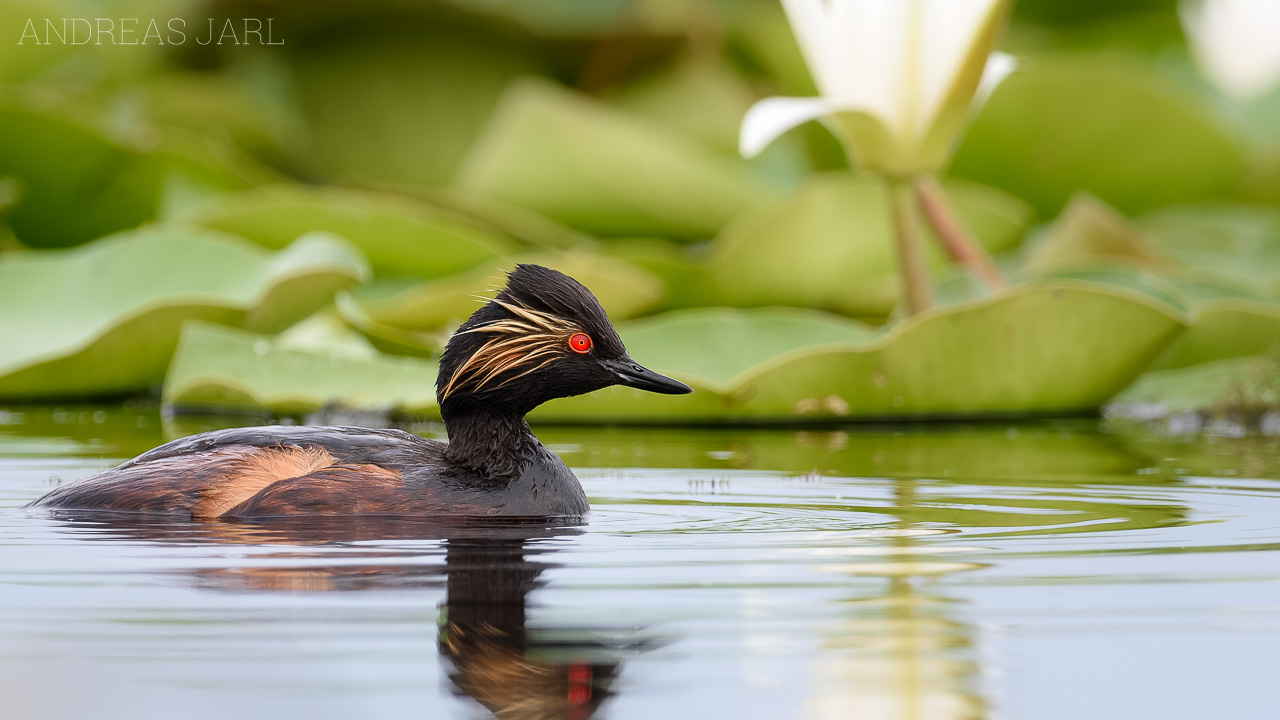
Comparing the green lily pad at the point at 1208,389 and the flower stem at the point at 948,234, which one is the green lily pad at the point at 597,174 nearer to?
the flower stem at the point at 948,234

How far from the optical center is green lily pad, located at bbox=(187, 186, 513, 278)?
667 cm

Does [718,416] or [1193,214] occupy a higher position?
[1193,214]

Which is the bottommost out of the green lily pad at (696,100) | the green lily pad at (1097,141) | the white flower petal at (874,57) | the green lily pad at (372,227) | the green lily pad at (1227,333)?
the green lily pad at (1227,333)

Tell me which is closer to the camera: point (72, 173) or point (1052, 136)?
point (72, 173)

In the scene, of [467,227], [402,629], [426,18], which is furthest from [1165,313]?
[426,18]

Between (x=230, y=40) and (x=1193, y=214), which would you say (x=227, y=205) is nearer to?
(x=230, y=40)

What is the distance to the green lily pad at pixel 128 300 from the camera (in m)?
6.17

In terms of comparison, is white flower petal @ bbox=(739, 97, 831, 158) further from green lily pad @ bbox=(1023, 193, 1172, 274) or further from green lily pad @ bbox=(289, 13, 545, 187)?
green lily pad @ bbox=(289, 13, 545, 187)

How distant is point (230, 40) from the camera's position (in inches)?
344

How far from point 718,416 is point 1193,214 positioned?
3.73m

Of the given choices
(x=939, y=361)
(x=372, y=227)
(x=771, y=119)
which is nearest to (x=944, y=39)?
(x=771, y=119)

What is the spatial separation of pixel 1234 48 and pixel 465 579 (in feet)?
26.3

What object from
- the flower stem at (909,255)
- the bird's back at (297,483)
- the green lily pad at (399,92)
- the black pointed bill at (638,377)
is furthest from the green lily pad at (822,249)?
the bird's back at (297,483)

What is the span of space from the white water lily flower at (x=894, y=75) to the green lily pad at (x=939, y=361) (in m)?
0.60
